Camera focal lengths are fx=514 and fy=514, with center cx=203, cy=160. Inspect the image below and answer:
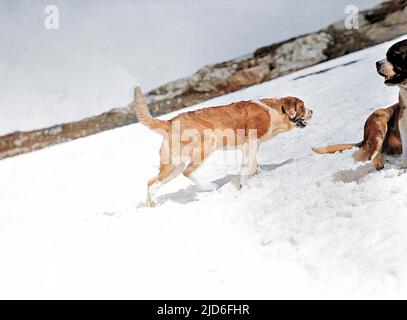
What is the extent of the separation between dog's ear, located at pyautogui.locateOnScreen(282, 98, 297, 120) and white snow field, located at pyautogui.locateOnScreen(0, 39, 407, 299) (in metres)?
0.42

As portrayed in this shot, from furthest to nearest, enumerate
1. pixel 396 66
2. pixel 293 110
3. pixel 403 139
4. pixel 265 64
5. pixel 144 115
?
pixel 265 64 < pixel 293 110 < pixel 144 115 < pixel 403 139 < pixel 396 66

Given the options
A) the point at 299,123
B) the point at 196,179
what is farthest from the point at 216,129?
the point at 299,123

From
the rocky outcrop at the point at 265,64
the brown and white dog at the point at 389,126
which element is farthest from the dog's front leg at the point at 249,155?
the rocky outcrop at the point at 265,64

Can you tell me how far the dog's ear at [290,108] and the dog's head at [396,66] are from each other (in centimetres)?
104

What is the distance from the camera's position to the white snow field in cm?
258

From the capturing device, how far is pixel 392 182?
316 cm

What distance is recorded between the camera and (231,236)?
313cm

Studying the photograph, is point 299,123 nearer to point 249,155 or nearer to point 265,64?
point 249,155

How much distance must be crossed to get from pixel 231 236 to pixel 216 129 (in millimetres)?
1123

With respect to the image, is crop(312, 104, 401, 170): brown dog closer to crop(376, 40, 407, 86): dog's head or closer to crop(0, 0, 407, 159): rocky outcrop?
crop(376, 40, 407, 86): dog's head

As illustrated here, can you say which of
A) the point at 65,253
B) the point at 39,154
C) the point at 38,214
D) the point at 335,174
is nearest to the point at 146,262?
the point at 65,253

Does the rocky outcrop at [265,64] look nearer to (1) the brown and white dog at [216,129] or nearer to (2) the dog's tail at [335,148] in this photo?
(1) the brown and white dog at [216,129]

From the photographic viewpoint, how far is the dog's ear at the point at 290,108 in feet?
13.4

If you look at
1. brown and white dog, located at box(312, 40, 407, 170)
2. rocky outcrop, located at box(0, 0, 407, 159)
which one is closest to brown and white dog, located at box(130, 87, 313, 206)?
brown and white dog, located at box(312, 40, 407, 170)
